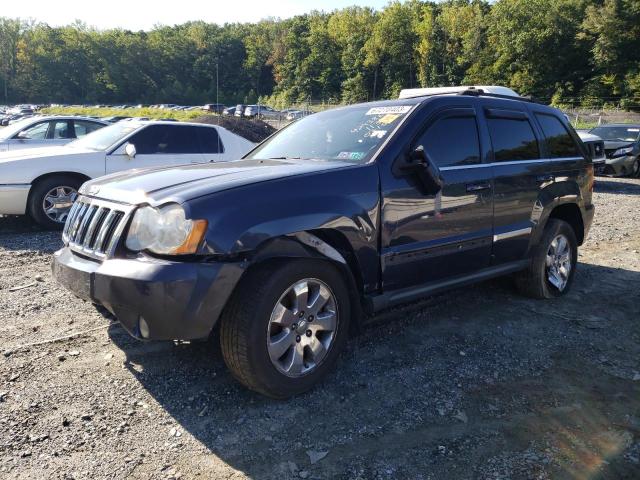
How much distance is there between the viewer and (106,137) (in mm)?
7984

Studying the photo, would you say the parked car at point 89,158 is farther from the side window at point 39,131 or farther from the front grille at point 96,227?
the front grille at point 96,227

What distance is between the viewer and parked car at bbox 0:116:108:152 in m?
10.1

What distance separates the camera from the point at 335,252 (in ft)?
10.1

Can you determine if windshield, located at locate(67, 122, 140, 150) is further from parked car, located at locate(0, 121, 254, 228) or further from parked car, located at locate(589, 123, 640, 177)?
parked car, located at locate(589, 123, 640, 177)

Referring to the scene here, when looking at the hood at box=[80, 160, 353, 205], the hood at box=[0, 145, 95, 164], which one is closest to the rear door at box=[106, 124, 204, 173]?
the hood at box=[0, 145, 95, 164]

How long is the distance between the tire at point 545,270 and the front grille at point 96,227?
360 cm

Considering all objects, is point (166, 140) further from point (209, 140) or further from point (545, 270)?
point (545, 270)

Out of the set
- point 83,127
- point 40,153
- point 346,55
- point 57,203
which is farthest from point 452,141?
point 346,55

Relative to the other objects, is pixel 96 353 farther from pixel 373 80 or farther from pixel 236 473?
pixel 373 80

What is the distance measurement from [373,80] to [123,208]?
93.6 meters

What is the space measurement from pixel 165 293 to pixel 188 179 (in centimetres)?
84

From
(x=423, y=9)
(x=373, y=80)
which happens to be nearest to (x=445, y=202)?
(x=373, y=80)

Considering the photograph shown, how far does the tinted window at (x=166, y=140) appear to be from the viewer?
785 cm

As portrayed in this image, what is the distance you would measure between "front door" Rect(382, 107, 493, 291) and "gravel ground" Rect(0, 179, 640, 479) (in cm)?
61
